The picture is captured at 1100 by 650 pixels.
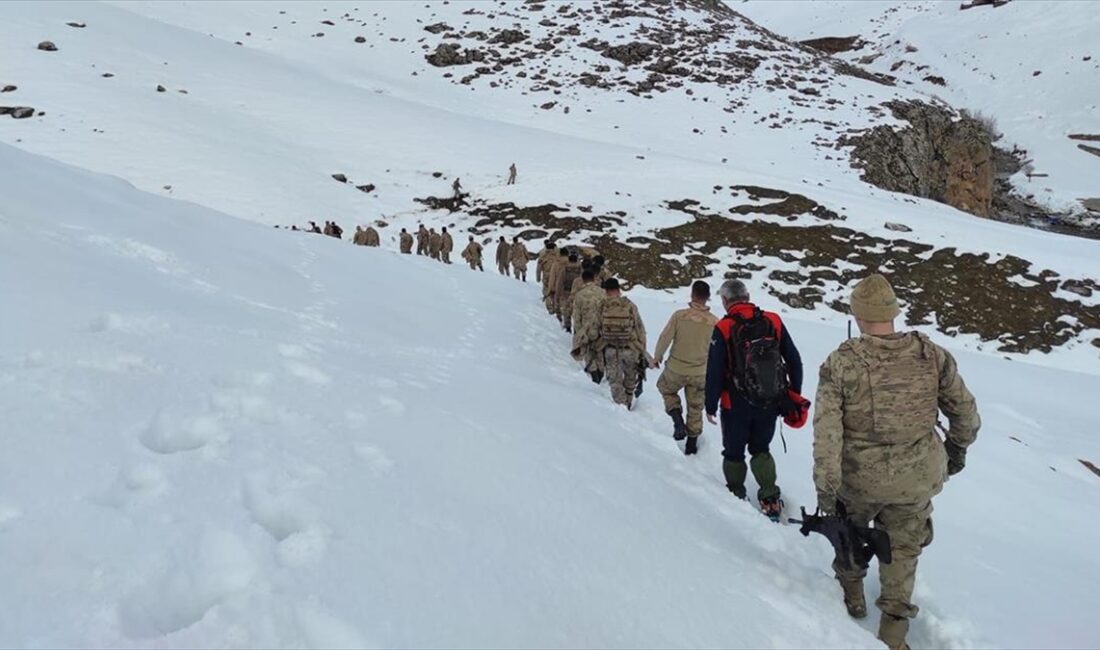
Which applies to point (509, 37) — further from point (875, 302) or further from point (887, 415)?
point (887, 415)

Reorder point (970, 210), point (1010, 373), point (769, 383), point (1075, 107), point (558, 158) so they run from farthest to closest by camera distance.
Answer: point (1075, 107)
point (970, 210)
point (558, 158)
point (1010, 373)
point (769, 383)

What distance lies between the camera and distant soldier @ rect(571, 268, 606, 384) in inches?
307

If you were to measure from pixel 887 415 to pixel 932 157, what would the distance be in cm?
4274

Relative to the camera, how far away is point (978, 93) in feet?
196

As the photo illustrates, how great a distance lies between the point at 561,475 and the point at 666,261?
18396 mm

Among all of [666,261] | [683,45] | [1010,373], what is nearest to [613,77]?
[683,45]

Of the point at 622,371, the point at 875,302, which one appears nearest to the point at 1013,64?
the point at 622,371

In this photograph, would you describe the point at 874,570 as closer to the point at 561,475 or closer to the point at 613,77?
the point at 561,475

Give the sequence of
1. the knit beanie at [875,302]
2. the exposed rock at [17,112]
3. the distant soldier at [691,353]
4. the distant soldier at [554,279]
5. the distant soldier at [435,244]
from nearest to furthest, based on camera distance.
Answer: the knit beanie at [875,302] < the distant soldier at [691,353] < the distant soldier at [554,279] < the distant soldier at [435,244] < the exposed rock at [17,112]

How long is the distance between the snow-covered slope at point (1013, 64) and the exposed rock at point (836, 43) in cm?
97

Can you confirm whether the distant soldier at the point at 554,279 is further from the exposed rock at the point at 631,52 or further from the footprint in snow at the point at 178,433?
the exposed rock at the point at 631,52

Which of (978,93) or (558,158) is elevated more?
(978,93)

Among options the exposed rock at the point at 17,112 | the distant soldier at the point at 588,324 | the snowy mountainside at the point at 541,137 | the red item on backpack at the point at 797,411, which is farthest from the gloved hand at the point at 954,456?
the exposed rock at the point at 17,112

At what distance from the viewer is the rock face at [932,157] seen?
115 ft
